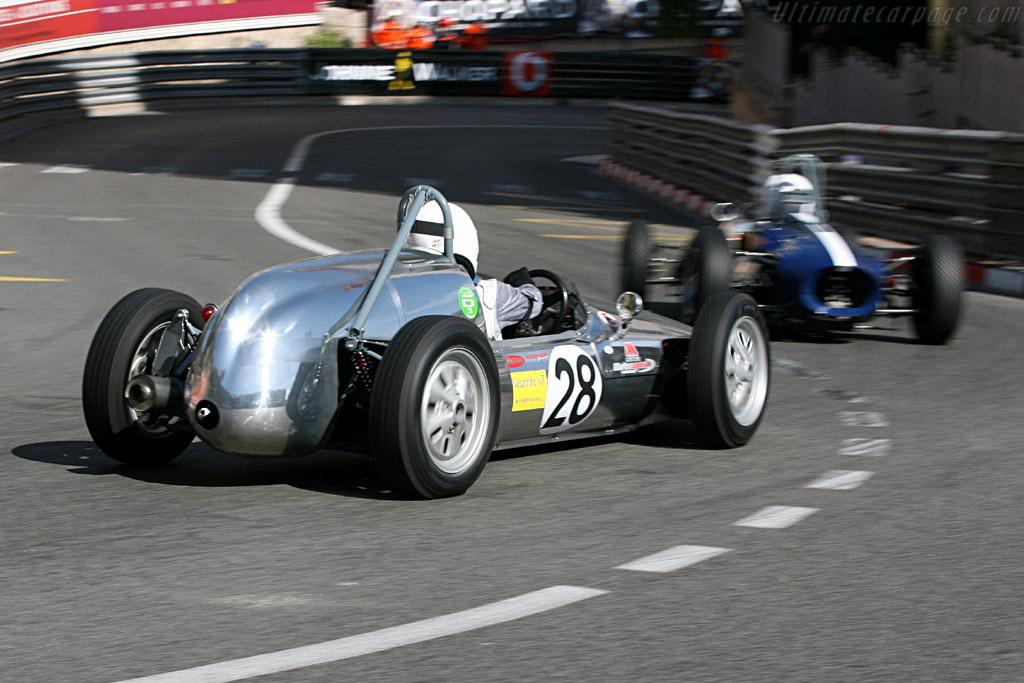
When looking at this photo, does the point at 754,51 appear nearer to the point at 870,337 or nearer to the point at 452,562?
the point at 870,337

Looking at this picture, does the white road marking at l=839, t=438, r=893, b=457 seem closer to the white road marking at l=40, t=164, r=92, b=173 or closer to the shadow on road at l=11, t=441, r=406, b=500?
the shadow on road at l=11, t=441, r=406, b=500

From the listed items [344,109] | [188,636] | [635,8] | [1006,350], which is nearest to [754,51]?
[344,109]

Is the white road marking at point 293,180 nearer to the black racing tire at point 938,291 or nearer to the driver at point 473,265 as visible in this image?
the driver at point 473,265

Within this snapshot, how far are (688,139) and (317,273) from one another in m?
16.7

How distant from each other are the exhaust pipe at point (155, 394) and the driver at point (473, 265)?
54.3 inches

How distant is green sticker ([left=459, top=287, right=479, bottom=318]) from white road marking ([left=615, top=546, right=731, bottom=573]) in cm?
165

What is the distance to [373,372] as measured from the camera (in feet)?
18.8

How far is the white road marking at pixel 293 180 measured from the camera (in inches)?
611

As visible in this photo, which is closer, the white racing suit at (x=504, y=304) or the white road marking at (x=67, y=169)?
the white racing suit at (x=504, y=304)

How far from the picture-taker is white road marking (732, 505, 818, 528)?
17.7 ft

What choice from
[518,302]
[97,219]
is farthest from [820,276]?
[97,219]

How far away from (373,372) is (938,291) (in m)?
5.68

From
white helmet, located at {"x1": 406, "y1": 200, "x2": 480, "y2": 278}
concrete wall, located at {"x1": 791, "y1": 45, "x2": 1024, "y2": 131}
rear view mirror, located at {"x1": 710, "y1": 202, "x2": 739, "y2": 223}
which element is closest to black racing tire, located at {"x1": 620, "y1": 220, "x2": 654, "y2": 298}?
rear view mirror, located at {"x1": 710, "y1": 202, "x2": 739, "y2": 223}

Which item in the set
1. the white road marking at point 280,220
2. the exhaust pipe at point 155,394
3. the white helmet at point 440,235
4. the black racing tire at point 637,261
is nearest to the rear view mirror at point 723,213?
the black racing tire at point 637,261
